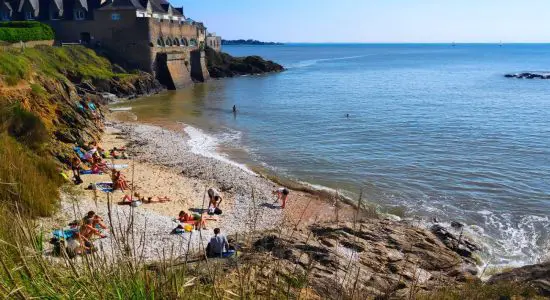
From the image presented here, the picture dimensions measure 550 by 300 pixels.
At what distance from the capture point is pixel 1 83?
19.2 m

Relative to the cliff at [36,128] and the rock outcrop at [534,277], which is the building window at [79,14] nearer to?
the cliff at [36,128]

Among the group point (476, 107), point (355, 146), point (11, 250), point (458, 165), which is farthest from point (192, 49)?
point (11, 250)

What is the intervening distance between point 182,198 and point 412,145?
1574cm

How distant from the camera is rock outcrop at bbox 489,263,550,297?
8.09 m

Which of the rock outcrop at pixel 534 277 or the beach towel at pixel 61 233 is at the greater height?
the beach towel at pixel 61 233

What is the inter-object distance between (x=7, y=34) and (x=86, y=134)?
24.4 metres

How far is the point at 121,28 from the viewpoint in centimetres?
5134

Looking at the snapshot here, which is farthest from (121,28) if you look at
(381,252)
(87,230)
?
(87,230)

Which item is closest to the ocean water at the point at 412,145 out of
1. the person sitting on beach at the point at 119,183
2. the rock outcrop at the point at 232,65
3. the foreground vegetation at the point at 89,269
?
the person sitting on beach at the point at 119,183

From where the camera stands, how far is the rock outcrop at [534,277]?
26.6 feet

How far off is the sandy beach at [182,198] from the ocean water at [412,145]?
7.81 feet

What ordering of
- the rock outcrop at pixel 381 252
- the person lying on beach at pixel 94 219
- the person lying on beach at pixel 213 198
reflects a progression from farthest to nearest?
the person lying on beach at pixel 213 198 → the person lying on beach at pixel 94 219 → the rock outcrop at pixel 381 252

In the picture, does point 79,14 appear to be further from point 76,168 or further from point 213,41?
point 76,168

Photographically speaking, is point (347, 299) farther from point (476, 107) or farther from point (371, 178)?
point (476, 107)
